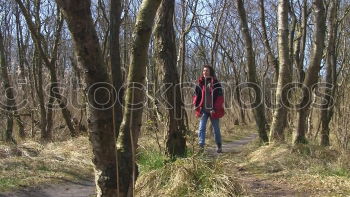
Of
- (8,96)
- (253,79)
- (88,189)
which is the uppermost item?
(253,79)

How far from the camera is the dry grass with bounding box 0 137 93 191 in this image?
7245mm

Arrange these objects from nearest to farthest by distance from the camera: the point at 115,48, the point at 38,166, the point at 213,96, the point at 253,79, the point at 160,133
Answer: the point at 38,166 < the point at 213,96 < the point at 160,133 < the point at 115,48 < the point at 253,79

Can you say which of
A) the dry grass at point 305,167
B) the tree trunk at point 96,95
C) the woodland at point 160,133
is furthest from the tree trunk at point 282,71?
the tree trunk at point 96,95

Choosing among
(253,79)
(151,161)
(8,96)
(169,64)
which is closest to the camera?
(151,161)

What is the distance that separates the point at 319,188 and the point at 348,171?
3.23 feet

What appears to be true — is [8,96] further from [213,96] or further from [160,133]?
[213,96]

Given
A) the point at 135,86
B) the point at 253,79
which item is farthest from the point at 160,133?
the point at 135,86

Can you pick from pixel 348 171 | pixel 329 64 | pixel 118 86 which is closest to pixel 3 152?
pixel 118 86

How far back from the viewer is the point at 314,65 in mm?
8492

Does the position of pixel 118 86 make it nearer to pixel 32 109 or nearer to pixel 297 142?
pixel 297 142

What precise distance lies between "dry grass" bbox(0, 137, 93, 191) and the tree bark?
3.60 metres

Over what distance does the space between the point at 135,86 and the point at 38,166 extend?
5.27 meters

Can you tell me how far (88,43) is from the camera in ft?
10.6

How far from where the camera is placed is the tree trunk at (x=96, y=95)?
317 centimetres
